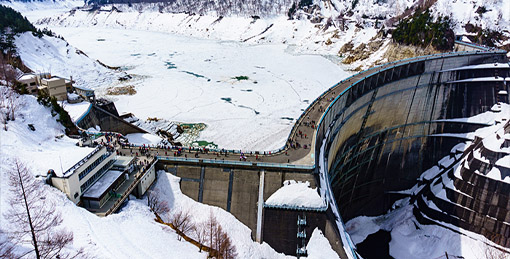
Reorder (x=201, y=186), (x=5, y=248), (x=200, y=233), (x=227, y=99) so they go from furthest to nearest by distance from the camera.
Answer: (x=227, y=99), (x=201, y=186), (x=200, y=233), (x=5, y=248)

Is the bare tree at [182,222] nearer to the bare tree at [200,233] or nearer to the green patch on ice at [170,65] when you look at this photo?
the bare tree at [200,233]

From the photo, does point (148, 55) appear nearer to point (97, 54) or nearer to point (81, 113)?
point (97, 54)

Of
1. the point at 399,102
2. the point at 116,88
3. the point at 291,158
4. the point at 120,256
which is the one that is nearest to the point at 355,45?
the point at 399,102

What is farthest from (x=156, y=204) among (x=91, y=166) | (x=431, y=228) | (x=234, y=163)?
(x=431, y=228)

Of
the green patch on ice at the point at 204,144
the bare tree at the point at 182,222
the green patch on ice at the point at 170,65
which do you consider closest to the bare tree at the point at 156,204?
the bare tree at the point at 182,222

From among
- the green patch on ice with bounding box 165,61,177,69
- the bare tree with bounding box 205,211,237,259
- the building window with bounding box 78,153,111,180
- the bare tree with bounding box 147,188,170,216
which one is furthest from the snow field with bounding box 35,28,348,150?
the building window with bounding box 78,153,111,180

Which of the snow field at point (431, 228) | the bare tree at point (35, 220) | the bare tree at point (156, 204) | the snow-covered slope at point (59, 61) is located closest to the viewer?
the bare tree at point (35, 220)

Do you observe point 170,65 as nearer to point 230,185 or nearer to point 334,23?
point 334,23
